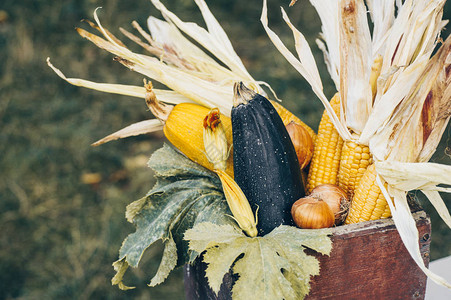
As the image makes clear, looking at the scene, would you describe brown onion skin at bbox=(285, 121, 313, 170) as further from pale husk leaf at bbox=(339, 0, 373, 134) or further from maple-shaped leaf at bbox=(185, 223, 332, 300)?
maple-shaped leaf at bbox=(185, 223, 332, 300)

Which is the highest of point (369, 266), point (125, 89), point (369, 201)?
point (125, 89)

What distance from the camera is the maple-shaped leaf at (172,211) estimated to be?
0.99 meters

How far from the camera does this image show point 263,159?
3.15 ft

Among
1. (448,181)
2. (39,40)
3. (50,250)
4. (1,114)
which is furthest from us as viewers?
(39,40)

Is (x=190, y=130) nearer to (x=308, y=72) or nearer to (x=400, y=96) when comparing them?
(x=308, y=72)

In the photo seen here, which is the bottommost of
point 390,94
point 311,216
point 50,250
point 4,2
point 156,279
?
point 50,250

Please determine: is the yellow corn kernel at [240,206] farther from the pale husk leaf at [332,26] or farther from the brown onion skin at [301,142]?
the pale husk leaf at [332,26]

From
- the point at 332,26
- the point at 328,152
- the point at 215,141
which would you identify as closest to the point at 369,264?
the point at 328,152

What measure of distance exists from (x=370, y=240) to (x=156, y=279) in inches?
15.3

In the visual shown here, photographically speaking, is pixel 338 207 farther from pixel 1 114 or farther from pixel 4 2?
pixel 4 2

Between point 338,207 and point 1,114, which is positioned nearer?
point 338,207

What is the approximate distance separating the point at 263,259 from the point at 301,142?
296 mm

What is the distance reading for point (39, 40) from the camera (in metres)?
2.59

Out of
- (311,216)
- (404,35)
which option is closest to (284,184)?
(311,216)
